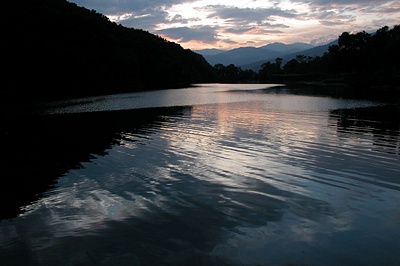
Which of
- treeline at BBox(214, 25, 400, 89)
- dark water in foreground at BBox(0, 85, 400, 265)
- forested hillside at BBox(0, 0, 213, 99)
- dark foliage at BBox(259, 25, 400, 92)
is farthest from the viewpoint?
treeline at BBox(214, 25, 400, 89)

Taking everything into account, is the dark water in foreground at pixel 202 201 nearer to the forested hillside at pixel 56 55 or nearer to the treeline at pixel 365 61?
the forested hillside at pixel 56 55

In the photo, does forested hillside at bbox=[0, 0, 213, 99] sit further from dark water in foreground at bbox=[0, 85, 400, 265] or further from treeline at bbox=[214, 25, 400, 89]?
treeline at bbox=[214, 25, 400, 89]

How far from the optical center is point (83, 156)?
1511 cm

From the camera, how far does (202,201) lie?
949 centimetres

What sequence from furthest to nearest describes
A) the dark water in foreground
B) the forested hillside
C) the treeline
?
the treeline < the forested hillside < the dark water in foreground

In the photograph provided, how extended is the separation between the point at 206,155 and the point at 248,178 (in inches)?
148

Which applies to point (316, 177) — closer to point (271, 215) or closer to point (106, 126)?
point (271, 215)

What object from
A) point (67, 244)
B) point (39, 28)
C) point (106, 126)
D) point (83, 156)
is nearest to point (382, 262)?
point (67, 244)

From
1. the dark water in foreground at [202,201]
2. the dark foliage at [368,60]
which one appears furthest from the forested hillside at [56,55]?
the dark foliage at [368,60]

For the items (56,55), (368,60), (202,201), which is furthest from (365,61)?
(202,201)

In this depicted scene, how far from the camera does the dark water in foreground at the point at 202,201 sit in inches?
268

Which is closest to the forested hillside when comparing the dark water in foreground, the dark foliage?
the dark water in foreground

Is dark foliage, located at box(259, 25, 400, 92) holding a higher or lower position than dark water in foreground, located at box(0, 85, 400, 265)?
higher

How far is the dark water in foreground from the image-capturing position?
6809 mm
